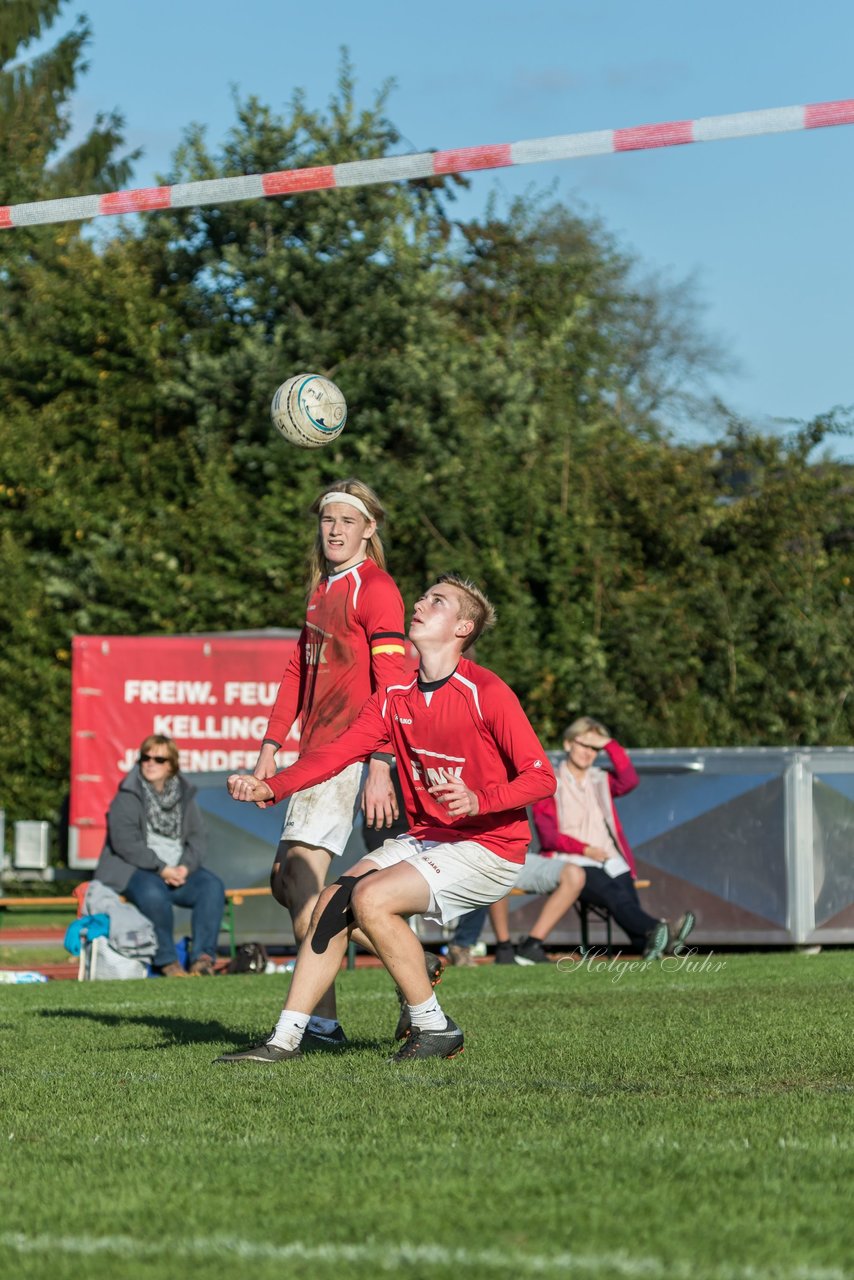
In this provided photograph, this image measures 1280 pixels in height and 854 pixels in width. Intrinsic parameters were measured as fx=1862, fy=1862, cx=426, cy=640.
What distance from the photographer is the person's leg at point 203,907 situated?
43.4ft

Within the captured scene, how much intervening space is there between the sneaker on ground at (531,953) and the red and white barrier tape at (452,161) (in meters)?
6.82

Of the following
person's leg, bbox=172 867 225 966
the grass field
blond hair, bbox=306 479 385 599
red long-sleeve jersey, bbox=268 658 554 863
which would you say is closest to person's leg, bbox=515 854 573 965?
person's leg, bbox=172 867 225 966

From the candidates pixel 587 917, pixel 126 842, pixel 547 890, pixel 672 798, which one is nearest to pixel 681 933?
pixel 547 890

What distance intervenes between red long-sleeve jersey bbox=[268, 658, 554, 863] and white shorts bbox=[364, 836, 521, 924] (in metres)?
0.06

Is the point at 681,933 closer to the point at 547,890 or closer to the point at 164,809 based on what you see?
the point at 547,890

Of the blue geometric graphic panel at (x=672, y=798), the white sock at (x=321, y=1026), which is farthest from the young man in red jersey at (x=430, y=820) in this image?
the blue geometric graphic panel at (x=672, y=798)

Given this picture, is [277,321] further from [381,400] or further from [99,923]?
[99,923]

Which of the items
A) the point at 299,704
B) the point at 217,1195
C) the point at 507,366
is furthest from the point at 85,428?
the point at 217,1195

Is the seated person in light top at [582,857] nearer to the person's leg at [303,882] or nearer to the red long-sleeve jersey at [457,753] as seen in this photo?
the person's leg at [303,882]

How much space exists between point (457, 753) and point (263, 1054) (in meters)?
1.27

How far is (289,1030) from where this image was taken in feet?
21.8

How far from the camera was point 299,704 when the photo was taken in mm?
7559

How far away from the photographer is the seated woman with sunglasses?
1292 centimetres

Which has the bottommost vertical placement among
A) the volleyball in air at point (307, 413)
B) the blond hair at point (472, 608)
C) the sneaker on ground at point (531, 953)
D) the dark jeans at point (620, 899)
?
the sneaker on ground at point (531, 953)
